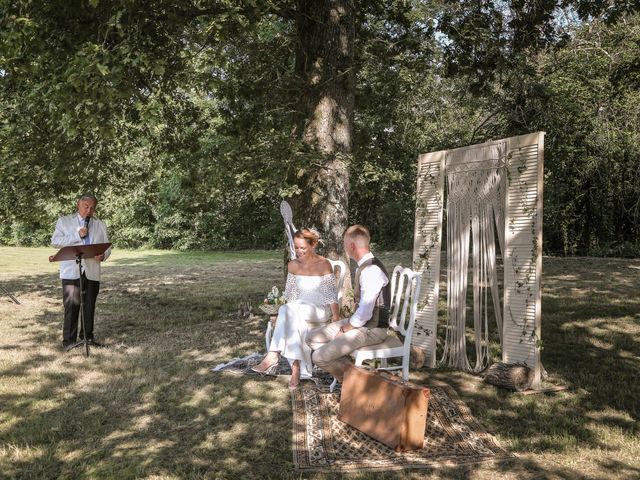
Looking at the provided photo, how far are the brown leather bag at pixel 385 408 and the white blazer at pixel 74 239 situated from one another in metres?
4.18

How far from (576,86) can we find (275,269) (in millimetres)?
10321

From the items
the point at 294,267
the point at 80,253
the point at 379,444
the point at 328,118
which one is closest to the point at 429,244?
the point at 294,267

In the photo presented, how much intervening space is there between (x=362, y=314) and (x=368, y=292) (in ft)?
0.68

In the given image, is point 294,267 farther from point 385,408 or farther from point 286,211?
point 385,408

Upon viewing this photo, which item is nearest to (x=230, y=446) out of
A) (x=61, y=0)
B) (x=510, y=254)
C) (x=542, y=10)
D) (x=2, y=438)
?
(x=2, y=438)

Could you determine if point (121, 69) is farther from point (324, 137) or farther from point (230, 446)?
point (230, 446)

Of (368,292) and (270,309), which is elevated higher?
(368,292)

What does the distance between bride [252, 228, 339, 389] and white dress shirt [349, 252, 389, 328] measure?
0.97m

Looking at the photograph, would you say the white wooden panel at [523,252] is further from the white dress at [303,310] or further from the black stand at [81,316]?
the black stand at [81,316]

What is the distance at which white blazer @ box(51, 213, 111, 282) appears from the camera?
25.0 ft

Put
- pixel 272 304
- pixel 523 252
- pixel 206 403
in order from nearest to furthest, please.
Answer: pixel 206 403
pixel 523 252
pixel 272 304

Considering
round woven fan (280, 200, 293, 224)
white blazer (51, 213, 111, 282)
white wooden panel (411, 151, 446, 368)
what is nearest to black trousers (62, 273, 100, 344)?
white blazer (51, 213, 111, 282)

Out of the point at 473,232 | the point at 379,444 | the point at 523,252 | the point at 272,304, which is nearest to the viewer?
the point at 379,444

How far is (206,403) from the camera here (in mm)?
5453
